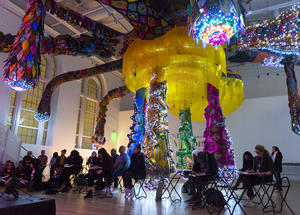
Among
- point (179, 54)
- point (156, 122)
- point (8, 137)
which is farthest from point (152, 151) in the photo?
point (8, 137)

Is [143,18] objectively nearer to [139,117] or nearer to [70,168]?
[139,117]

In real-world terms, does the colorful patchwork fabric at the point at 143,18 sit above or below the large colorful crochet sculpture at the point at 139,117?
above

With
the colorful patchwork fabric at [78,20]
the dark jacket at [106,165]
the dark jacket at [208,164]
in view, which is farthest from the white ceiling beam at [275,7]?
the dark jacket at [106,165]

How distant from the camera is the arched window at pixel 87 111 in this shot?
44.8 feet

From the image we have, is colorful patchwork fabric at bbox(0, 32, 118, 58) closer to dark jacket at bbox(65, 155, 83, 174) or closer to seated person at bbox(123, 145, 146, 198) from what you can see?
seated person at bbox(123, 145, 146, 198)

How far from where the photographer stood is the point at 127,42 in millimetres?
4953

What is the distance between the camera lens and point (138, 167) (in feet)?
16.0

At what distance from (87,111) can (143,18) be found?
10948mm

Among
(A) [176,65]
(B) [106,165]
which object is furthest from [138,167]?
(A) [176,65]

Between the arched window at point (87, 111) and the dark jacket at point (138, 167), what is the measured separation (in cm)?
922

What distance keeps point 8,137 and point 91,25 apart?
5293 millimetres

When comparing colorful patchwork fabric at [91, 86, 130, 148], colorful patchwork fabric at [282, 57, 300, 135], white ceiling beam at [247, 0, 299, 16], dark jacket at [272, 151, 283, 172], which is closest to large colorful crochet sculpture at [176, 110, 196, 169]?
dark jacket at [272, 151, 283, 172]

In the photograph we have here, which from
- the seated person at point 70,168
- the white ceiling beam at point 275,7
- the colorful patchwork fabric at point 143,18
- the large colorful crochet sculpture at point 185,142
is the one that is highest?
the white ceiling beam at point 275,7

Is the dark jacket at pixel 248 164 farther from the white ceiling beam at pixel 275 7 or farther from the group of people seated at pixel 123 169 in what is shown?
the white ceiling beam at pixel 275 7
